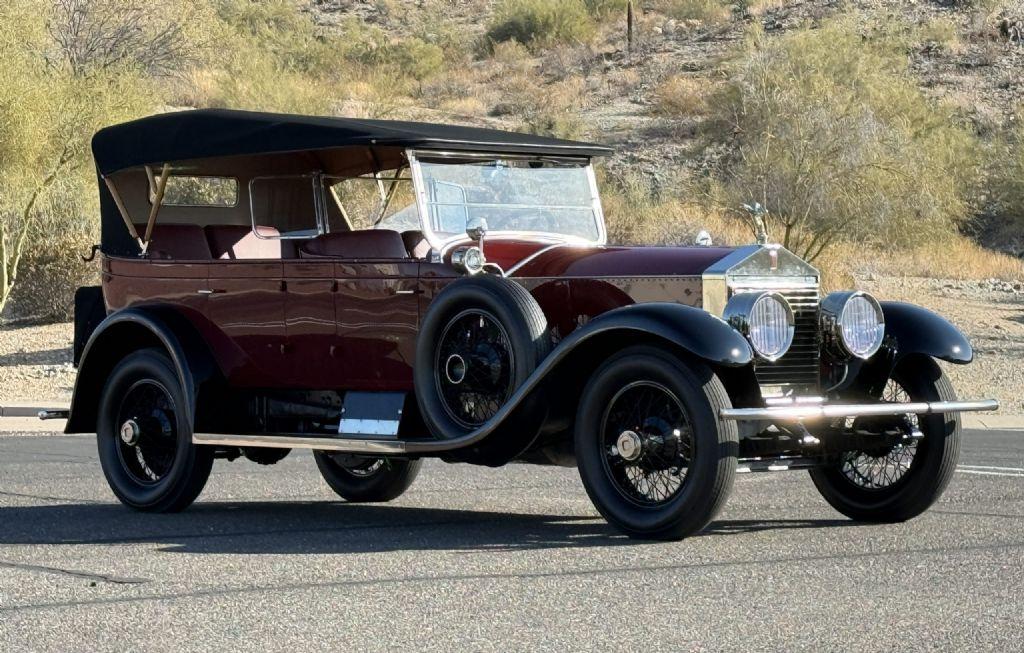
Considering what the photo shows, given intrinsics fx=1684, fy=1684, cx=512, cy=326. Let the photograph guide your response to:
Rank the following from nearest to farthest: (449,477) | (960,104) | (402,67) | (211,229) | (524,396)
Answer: (524,396)
(211,229)
(449,477)
(960,104)
(402,67)

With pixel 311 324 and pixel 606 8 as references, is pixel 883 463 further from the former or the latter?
pixel 606 8

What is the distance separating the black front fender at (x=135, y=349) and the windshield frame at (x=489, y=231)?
1.57 m

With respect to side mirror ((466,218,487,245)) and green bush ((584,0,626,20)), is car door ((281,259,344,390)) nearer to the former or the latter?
side mirror ((466,218,487,245))

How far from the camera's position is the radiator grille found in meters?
8.87

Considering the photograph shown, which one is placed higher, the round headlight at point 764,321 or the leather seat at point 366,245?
the leather seat at point 366,245

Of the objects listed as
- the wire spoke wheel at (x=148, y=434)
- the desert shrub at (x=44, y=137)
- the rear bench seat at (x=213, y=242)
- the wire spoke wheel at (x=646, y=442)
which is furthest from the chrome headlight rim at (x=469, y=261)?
the desert shrub at (x=44, y=137)

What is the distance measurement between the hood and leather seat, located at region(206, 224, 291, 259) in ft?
6.47

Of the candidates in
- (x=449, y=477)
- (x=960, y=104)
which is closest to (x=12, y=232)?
(x=449, y=477)

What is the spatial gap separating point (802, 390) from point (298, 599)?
11.1 ft

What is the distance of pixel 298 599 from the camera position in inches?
263

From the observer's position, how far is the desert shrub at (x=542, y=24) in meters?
60.2

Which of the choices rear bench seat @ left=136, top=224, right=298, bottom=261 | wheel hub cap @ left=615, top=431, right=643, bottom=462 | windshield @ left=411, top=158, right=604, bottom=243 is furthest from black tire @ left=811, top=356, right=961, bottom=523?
rear bench seat @ left=136, top=224, right=298, bottom=261

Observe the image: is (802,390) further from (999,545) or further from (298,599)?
(298,599)

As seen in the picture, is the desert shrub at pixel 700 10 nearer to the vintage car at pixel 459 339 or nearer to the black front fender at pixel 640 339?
the vintage car at pixel 459 339
